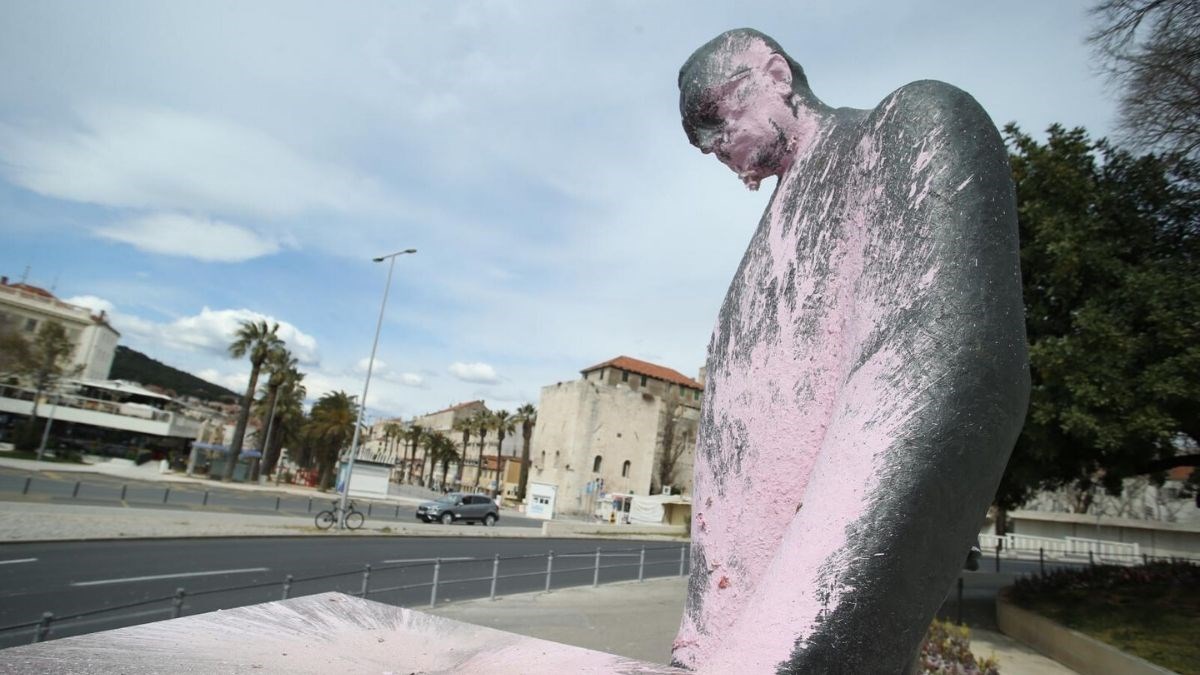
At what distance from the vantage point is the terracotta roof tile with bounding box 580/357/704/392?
61875 millimetres

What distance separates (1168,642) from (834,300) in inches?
461

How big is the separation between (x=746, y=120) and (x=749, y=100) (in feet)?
0.14

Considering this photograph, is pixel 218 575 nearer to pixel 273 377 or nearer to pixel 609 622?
pixel 609 622

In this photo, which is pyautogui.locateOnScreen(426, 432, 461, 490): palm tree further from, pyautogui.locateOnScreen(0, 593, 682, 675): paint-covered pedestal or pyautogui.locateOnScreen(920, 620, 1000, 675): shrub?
pyautogui.locateOnScreen(0, 593, 682, 675): paint-covered pedestal

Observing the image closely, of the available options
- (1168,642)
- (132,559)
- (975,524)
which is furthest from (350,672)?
(132,559)

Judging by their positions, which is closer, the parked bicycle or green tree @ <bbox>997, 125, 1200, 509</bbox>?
green tree @ <bbox>997, 125, 1200, 509</bbox>

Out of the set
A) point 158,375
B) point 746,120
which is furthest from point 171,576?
point 158,375

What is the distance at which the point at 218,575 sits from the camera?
1246 centimetres

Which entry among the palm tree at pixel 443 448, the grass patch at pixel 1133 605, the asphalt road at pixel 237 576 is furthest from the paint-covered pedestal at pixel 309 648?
the palm tree at pixel 443 448

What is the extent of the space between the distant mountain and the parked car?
11744 centimetres

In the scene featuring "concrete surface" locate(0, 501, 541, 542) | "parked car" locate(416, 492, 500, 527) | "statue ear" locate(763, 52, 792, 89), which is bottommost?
"concrete surface" locate(0, 501, 541, 542)

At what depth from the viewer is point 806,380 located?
1169mm

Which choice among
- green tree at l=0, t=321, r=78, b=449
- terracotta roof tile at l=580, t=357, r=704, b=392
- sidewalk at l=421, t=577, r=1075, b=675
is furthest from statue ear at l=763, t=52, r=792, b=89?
terracotta roof tile at l=580, t=357, r=704, b=392

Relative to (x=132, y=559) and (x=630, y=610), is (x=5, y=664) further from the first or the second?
(x=132, y=559)
